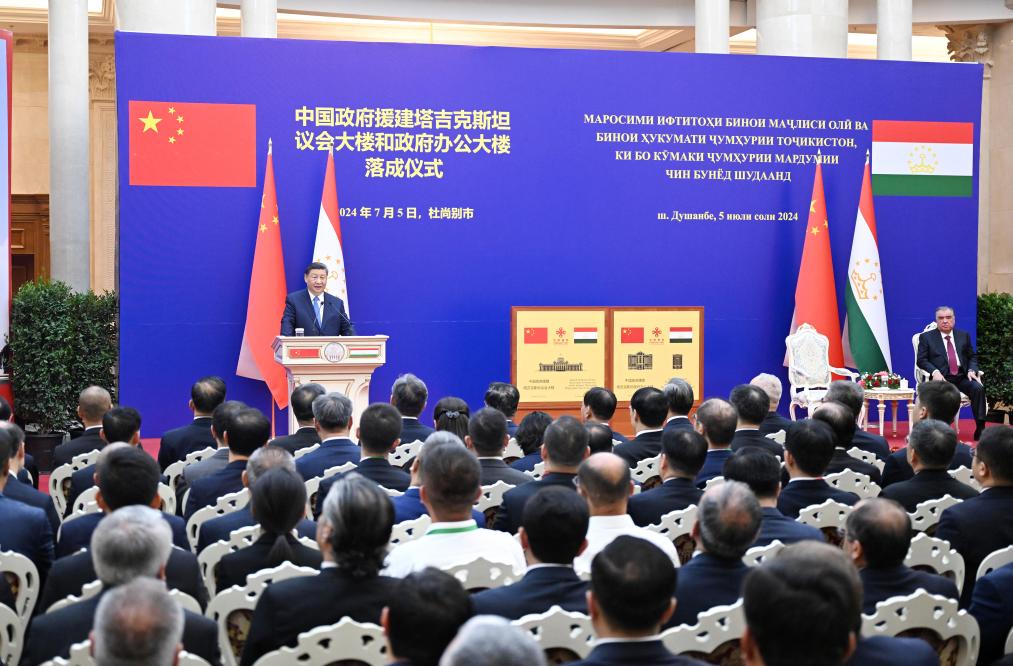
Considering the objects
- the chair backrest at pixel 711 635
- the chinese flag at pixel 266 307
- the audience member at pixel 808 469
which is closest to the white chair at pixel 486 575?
the chair backrest at pixel 711 635

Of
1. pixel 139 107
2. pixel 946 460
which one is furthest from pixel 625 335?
pixel 946 460

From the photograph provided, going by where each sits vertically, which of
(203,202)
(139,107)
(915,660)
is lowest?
(915,660)

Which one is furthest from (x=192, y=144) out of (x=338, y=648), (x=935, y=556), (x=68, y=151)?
(x=338, y=648)

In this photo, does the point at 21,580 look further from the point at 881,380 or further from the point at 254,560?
the point at 881,380

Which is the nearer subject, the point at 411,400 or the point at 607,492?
the point at 607,492

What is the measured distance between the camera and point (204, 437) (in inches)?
223

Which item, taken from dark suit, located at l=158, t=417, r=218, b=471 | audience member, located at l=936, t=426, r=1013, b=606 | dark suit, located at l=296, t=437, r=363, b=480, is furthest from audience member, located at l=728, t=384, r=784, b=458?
dark suit, located at l=158, t=417, r=218, b=471

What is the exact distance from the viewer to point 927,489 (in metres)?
4.27

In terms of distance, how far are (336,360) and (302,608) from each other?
5.48 metres

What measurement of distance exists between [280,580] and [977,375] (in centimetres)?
859

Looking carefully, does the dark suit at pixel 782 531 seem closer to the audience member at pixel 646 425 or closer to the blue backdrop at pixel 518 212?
the audience member at pixel 646 425

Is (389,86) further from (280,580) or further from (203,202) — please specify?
(280,580)

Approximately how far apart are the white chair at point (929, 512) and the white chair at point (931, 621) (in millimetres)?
1295

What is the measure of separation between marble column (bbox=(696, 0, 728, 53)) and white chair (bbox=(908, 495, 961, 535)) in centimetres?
1050
